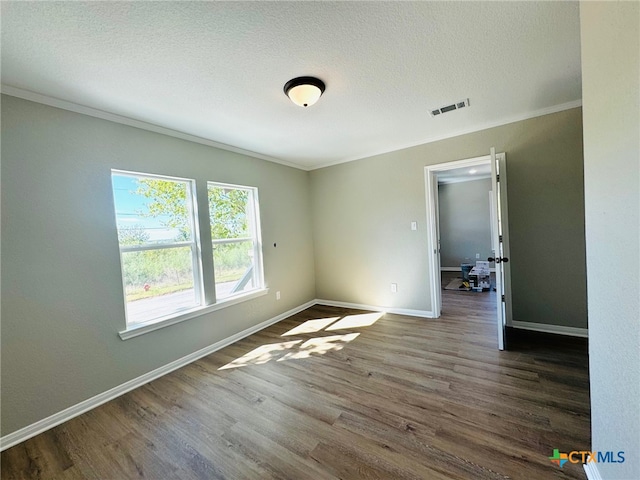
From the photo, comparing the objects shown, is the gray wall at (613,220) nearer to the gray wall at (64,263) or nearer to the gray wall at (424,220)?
the gray wall at (424,220)

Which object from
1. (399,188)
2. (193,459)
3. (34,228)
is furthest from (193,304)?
(399,188)

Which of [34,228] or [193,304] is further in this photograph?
[193,304]

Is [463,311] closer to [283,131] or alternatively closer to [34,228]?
[283,131]

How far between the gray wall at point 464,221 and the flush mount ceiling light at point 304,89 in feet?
19.9

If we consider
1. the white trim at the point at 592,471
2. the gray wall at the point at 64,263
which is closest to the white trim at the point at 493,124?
the gray wall at the point at 64,263

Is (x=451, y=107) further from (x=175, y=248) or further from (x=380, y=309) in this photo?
(x=175, y=248)

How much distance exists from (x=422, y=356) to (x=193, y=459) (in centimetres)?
210

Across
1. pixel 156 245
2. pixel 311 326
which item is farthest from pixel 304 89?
pixel 311 326

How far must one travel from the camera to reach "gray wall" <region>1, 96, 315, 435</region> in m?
1.81

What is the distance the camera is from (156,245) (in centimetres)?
263

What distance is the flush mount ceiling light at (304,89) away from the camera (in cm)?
192

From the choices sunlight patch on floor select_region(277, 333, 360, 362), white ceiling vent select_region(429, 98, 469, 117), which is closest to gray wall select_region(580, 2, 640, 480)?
white ceiling vent select_region(429, 98, 469, 117)

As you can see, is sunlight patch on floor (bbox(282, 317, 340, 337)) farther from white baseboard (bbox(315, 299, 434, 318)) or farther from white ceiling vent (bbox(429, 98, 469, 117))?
white ceiling vent (bbox(429, 98, 469, 117))

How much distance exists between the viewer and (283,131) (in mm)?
2936
